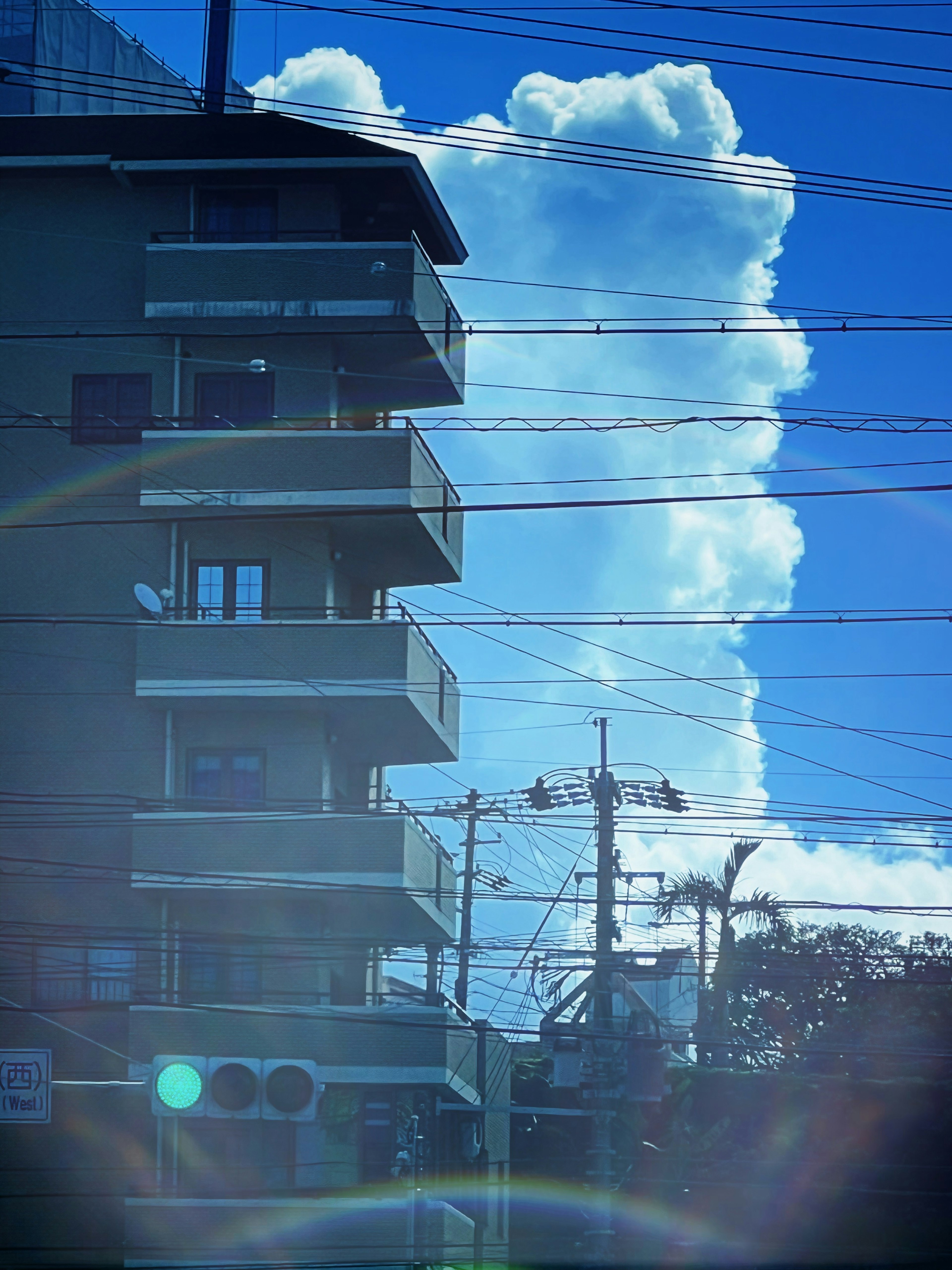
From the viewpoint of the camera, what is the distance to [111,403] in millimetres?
33062

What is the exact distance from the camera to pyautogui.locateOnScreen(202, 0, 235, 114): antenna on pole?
3544cm

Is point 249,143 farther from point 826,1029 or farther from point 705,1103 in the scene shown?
point 826,1029

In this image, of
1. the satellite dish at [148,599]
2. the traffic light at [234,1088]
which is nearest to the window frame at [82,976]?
the traffic light at [234,1088]

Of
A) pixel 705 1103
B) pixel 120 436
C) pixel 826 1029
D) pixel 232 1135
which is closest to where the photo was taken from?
pixel 232 1135

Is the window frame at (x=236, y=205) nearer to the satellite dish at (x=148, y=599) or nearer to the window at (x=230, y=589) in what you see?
the window at (x=230, y=589)

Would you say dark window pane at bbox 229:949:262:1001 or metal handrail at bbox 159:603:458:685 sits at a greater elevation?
metal handrail at bbox 159:603:458:685

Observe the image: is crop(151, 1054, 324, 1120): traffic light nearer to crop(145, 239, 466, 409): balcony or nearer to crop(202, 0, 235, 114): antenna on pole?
crop(145, 239, 466, 409): balcony

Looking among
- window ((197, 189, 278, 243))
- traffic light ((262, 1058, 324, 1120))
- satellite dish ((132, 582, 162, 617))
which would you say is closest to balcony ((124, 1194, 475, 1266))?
traffic light ((262, 1058, 324, 1120))

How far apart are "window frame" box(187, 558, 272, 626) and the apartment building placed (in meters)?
0.06

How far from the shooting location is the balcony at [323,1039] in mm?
29141

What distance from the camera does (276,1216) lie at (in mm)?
28047

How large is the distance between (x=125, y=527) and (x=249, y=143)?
8.96 metres

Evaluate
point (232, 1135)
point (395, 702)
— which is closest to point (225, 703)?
point (395, 702)

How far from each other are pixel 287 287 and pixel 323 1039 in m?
15.0
